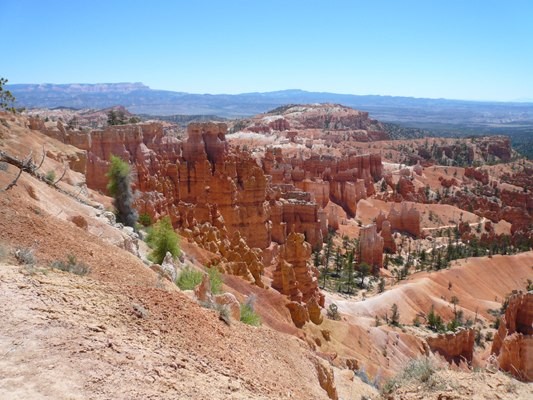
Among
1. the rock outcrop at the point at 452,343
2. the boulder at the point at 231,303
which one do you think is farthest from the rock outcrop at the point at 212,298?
the rock outcrop at the point at 452,343

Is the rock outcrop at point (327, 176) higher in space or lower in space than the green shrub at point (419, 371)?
lower

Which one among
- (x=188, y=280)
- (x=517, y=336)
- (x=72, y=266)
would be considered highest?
(x=72, y=266)

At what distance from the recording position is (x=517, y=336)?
20.4 meters

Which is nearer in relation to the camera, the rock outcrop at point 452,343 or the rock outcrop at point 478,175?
the rock outcrop at point 452,343

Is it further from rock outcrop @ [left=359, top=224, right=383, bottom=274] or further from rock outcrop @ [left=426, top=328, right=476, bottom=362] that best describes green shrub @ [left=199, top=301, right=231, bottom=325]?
rock outcrop @ [left=359, top=224, right=383, bottom=274]

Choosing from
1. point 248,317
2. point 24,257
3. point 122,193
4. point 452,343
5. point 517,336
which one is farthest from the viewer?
point 452,343

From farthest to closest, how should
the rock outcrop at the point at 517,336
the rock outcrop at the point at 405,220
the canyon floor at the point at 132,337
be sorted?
the rock outcrop at the point at 405,220
the rock outcrop at the point at 517,336
the canyon floor at the point at 132,337

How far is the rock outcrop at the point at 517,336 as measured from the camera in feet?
64.2

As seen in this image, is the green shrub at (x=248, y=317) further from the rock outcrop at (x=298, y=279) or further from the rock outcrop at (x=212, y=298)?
the rock outcrop at (x=298, y=279)

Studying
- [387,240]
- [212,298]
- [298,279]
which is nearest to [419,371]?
[212,298]

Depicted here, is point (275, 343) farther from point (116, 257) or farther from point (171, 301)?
point (116, 257)

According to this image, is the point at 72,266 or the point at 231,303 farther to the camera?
the point at 231,303

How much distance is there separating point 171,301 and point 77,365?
7.87ft

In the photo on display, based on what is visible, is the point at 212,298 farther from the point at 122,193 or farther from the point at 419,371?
the point at 122,193
